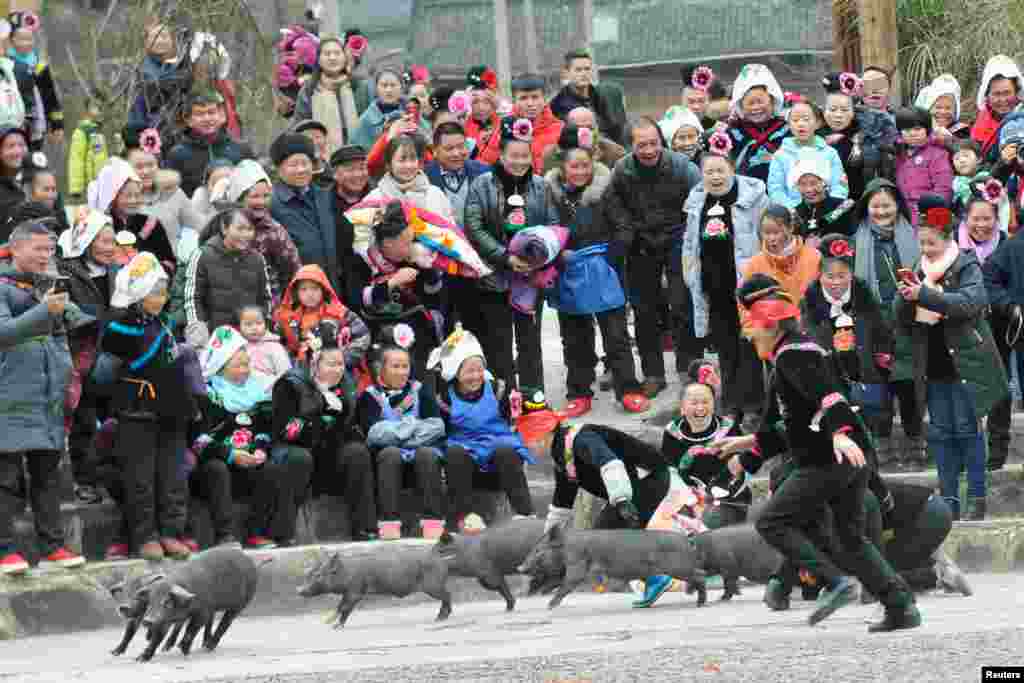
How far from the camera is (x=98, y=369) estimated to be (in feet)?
43.3

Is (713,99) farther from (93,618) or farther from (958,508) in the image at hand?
(93,618)

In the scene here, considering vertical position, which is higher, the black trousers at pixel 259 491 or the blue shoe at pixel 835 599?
the black trousers at pixel 259 491

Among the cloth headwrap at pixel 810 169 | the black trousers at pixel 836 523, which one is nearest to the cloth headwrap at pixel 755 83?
the cloth headwrap at pixel 810 169

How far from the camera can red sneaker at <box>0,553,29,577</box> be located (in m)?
12.5

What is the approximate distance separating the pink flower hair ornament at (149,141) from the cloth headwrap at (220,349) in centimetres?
249

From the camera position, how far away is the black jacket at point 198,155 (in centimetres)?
1614

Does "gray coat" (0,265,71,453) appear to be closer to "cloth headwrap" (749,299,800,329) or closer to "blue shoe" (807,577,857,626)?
"cloth headwrap" (749,299,800,329)

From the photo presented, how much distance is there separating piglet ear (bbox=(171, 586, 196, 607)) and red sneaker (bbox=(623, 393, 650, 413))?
208 inches

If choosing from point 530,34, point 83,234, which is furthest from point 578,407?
point 530,34

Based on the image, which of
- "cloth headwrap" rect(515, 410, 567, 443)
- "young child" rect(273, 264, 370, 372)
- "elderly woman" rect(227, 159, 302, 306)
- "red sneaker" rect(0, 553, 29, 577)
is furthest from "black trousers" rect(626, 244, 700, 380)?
"red sneaker" rect(0, 553, 29, 577)

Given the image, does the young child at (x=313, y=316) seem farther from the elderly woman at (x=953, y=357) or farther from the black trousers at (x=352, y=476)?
the elderly woman at (x=953, y=357)

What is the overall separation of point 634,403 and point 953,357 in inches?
99.0

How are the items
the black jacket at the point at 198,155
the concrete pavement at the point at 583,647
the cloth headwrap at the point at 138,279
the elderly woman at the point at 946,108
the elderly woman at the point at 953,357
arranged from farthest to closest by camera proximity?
the elderly woman at the point at 946,108
the black jacket at the point at 198,155
the elderly woman at the point at 953,357
the cloth headwrap at the point at 138,279
the concrete pavement at the point at 583,647

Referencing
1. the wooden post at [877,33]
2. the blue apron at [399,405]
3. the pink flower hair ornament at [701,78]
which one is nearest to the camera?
the blue apron at [399,405]
